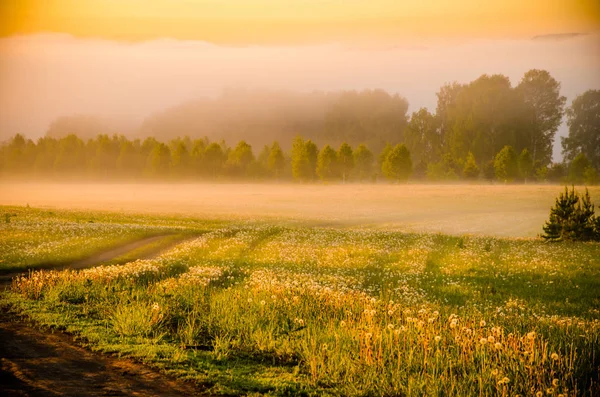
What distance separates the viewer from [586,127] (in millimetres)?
100875

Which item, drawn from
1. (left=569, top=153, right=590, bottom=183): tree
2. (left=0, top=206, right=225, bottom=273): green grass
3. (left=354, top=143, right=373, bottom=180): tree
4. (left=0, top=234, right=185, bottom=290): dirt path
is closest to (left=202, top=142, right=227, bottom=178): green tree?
(left=354, top=143, right=373, bottom=180): tree

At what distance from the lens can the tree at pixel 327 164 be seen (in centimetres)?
11188

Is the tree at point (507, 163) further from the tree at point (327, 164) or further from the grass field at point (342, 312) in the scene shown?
the grass field at point (342, 312)

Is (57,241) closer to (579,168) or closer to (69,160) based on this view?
(579,168)

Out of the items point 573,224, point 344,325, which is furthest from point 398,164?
point 344,325

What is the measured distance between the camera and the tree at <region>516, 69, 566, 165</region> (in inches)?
4437

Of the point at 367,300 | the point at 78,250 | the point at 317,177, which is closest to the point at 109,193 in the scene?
the point at 317,177

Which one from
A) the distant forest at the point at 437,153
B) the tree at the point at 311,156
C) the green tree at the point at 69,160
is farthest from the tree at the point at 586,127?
the green tree at the point at 69,160

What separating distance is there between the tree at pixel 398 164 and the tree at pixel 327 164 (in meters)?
12.5

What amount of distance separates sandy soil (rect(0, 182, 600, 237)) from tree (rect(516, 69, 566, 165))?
1128 inches

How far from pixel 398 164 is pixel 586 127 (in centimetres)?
3879

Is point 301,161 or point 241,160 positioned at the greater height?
point 241,160

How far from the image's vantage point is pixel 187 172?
129375 mm

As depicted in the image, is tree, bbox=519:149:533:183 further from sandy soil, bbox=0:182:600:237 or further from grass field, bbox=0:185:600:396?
grass field, bbox=0:185:600:396
